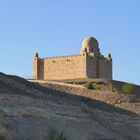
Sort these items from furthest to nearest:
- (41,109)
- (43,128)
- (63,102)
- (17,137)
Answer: (63,102) → (41,109) → (43,128) → (17,137)

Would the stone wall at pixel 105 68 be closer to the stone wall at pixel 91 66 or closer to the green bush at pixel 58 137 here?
the stone wall at pixel 91 66

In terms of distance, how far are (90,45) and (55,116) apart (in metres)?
45.0

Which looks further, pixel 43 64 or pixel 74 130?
pixel 43 64

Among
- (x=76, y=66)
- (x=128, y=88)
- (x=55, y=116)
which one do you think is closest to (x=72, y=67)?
(x=76, y=66)

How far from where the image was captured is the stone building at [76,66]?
243 feet

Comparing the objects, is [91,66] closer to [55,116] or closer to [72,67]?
[72,67]

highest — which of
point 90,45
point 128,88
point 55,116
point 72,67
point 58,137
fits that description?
point 90,45

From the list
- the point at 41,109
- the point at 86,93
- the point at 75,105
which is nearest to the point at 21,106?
the point at 41,109

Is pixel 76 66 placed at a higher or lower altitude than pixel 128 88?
higher

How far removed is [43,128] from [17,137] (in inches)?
109

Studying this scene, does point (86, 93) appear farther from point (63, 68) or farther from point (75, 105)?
point (63, 68)

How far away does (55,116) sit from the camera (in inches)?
1373

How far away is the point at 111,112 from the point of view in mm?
42500

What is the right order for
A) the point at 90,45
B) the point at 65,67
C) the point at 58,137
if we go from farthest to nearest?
the point at 90,45, the point at 65,67, the point at 58,137
